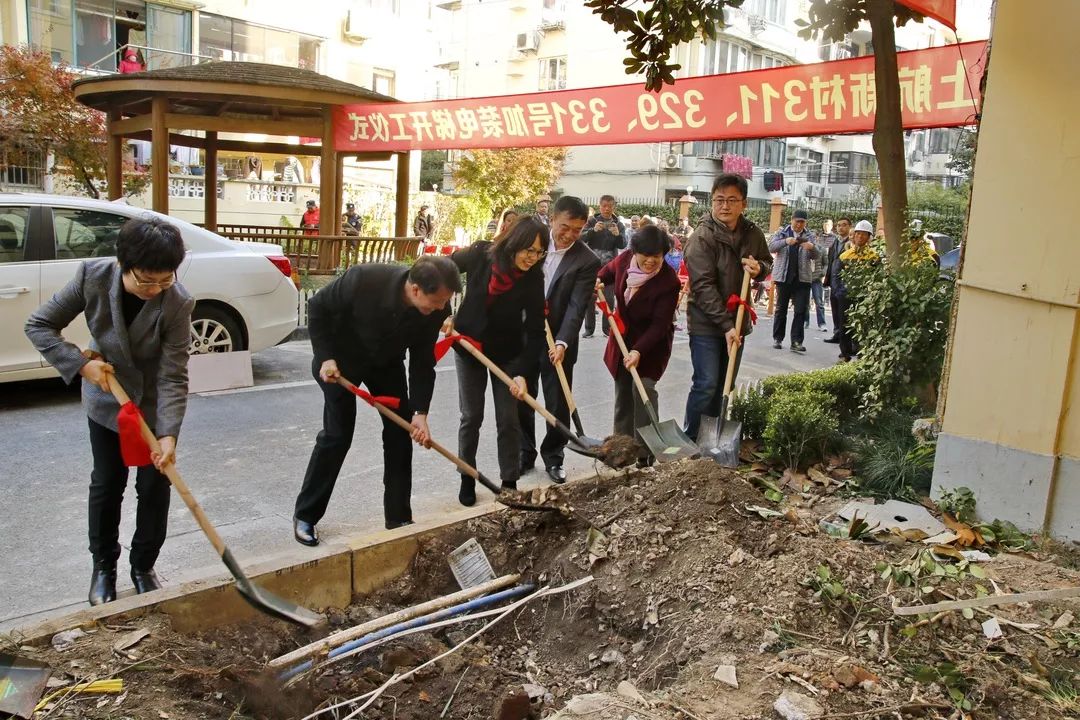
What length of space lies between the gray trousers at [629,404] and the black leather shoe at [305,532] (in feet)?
7.42

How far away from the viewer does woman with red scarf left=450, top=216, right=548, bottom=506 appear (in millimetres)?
5281

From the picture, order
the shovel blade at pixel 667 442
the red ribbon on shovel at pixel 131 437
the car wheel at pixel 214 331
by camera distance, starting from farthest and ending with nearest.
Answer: the car wheel at pixel 214 331, the shovel blade at pixel 667 442, the red ribbon on shovel at pixel 131 437

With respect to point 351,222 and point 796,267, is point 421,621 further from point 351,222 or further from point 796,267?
point 351,222

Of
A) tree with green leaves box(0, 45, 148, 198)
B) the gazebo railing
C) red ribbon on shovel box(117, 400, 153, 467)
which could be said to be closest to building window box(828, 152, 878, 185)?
the gazebo railing

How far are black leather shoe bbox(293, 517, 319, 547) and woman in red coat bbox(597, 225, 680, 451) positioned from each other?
2.27 metres

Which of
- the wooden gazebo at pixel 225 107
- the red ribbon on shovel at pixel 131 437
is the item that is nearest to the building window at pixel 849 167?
the wooden gazebo at pixel 225 107

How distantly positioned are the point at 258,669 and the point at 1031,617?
2.84m

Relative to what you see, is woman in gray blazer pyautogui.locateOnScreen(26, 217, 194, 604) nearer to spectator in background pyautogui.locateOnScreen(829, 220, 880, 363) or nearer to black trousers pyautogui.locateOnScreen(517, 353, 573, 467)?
black trousers pyautogui.locateOnScreen(517, 353, 573, 467)

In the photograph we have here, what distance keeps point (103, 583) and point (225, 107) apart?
39.3ft

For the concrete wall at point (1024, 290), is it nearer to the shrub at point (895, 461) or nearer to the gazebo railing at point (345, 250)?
the shrub at point (895, 461)

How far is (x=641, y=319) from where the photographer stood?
19.9 ft

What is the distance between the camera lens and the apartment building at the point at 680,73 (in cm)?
3750

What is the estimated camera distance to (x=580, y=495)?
4.39m

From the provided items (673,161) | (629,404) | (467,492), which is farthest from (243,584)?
(673,161)
